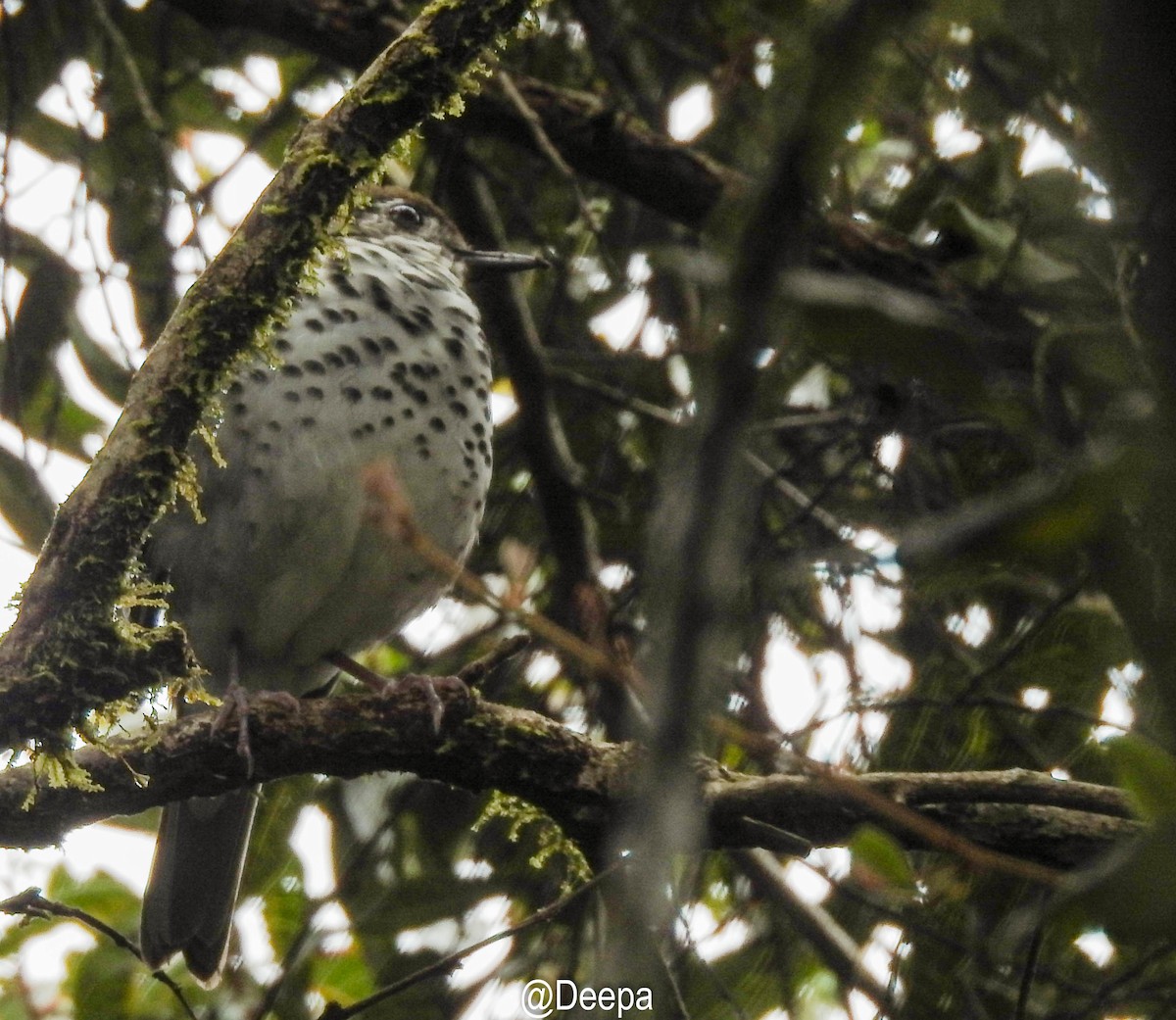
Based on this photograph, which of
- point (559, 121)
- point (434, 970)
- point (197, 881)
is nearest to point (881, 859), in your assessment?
point (434, 970)

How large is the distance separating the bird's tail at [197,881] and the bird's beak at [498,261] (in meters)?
1.54

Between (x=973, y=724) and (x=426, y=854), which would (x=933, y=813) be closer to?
(x=973, y=724)

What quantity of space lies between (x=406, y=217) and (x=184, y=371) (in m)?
1.97

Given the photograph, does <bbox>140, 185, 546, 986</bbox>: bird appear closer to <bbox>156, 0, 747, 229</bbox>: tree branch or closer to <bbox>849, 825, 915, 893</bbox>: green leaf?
<bbox>156, 0, 747, 229</bbox>: tree branch

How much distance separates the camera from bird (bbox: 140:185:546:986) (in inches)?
143

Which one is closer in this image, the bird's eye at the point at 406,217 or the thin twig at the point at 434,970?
the thin twig at the point at 434,970

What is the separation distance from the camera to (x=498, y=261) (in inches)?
163

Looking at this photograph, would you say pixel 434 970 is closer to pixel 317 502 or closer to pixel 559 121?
pixel 317 502

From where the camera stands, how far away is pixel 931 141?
4.11 m

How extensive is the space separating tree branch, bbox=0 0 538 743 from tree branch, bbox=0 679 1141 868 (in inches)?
8.7

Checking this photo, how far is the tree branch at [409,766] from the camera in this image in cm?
265

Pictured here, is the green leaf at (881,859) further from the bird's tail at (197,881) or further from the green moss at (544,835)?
the bird's tail at (197,881)

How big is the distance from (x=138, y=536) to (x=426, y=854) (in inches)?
72.6

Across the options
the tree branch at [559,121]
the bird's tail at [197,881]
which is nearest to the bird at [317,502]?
the bird's tail at [197,881]
